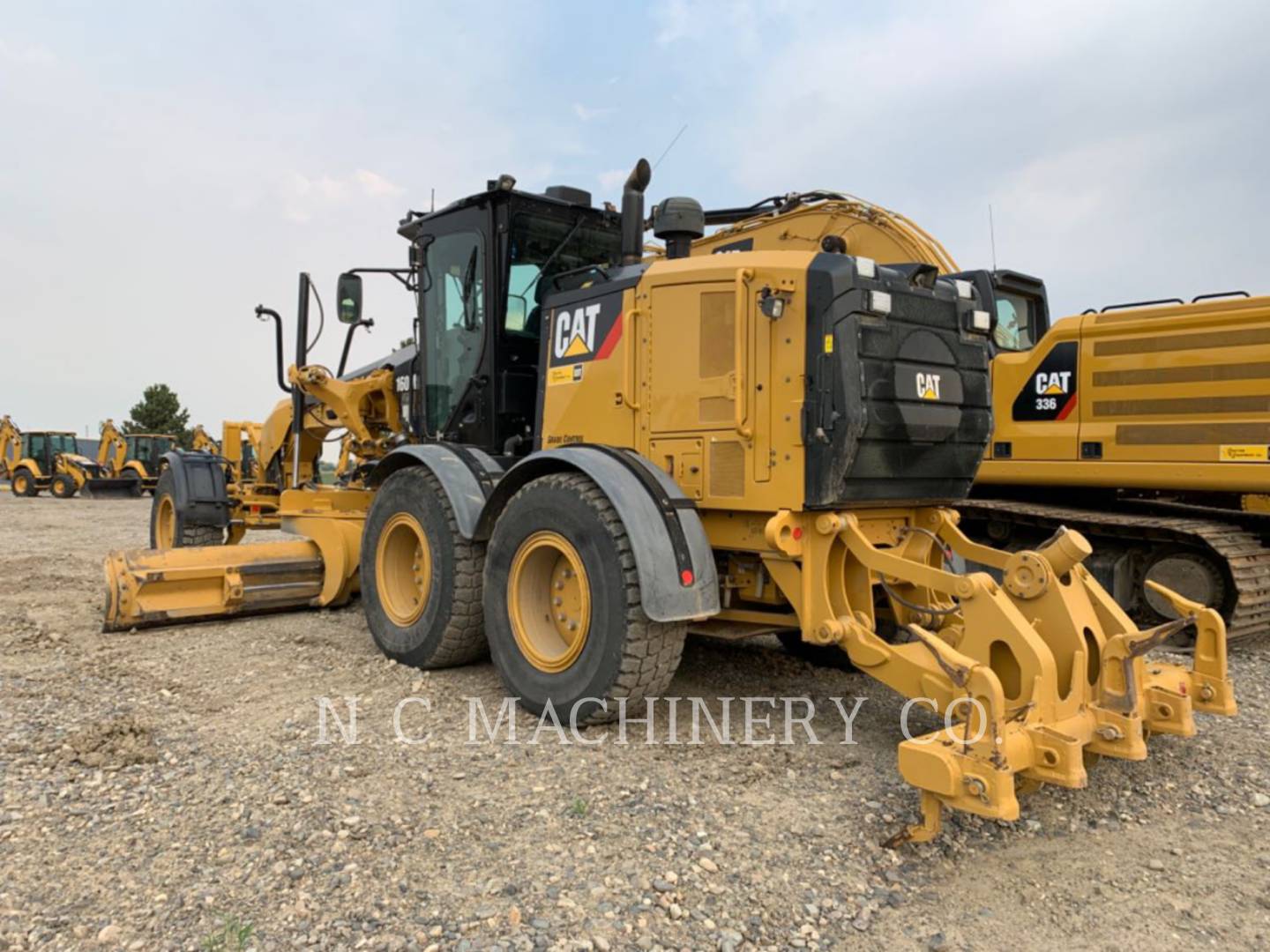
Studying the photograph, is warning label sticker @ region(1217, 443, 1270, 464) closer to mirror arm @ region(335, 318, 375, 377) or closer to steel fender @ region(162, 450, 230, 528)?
mirror arm @ region(335, 318, 375, 377)

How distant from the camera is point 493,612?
494cm

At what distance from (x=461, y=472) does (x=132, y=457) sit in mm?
28107

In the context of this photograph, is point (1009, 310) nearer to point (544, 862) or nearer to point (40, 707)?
point (544, 862)

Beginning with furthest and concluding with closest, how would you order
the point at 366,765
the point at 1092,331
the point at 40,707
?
the point at 1092,331, the point at 40,707, the point at 366,765

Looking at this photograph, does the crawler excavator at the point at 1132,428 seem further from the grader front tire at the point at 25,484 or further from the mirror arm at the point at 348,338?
the grader front tire at the point at 25,484

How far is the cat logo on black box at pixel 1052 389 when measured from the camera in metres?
7.57

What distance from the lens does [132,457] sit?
2967 cm

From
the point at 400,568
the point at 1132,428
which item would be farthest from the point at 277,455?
the point at 1132,428

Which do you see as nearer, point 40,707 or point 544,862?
point 544,862

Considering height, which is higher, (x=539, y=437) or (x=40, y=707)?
(x=539, y=437)

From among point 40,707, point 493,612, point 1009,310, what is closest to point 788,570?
point 493,612

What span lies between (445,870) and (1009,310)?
7.44 metres

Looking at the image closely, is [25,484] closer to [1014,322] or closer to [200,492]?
[200,492]

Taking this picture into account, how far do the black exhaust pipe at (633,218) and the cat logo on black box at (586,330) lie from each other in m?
0.31
